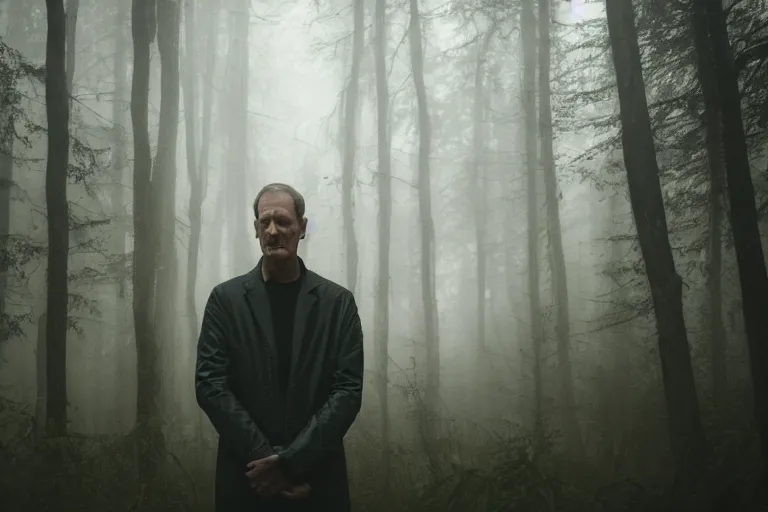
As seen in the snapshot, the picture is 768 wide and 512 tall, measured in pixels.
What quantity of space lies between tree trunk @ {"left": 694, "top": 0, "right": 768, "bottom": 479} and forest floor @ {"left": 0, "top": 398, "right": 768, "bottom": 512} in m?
0.48

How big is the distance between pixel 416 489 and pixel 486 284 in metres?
1.44

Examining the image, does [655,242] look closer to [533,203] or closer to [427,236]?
[533,203]

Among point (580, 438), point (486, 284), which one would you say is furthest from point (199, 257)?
point (580, 438)

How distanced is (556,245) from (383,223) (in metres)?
1.22

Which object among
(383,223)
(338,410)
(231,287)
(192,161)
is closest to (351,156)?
(383,223)

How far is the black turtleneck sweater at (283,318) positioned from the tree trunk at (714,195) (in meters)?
2.86

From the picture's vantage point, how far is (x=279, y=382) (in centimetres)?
214

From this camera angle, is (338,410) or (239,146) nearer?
(338,410)

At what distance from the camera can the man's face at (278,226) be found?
7.32 feet

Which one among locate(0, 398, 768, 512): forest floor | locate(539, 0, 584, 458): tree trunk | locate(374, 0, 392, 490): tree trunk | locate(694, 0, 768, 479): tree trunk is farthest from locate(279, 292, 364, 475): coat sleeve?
locate(694, 0, 768, 479): tree trunk

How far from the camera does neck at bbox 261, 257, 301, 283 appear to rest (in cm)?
228

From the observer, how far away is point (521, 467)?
11.2 feet

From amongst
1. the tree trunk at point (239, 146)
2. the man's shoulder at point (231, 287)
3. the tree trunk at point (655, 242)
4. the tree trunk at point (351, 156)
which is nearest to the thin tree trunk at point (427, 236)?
the tree trunk at point (351, 156)

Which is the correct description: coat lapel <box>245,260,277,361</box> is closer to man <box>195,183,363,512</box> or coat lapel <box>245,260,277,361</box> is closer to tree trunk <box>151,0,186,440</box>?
man <box>195,183,363,512</box>
